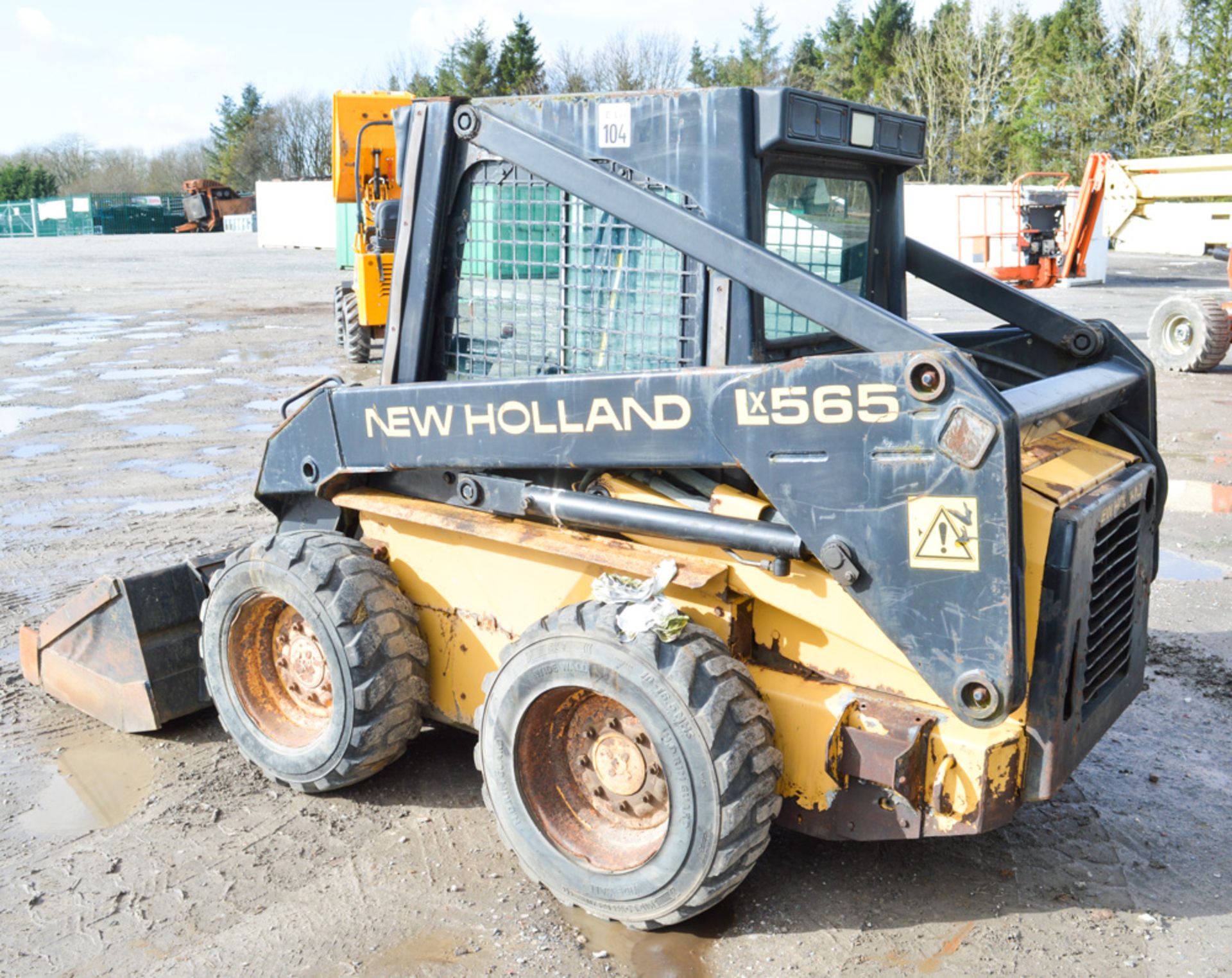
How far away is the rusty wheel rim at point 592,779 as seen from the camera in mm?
3404

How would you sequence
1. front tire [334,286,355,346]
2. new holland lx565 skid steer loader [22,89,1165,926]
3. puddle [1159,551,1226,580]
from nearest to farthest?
new holland lx565 skid steer loader [22,89,1165,926] → puddle [1159,551,1226,580] → front tire [334,286,355,346]

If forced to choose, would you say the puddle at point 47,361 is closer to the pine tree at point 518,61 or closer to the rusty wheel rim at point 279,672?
the rusty wheel rim at point 279,672

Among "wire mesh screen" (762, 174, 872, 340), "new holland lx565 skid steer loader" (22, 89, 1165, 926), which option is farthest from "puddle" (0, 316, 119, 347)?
"wire mesh screen" (762, 174, 872, 340)

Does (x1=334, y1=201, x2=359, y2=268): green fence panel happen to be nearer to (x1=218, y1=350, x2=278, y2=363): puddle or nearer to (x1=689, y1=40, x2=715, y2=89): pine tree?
(x1=218, y1=350, x2=278, y2=363): puddle

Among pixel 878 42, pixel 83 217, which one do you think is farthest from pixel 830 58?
pixel 83 217

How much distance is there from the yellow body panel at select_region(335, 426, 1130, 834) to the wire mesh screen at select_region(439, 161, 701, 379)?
44cm

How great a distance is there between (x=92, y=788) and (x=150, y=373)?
10.5 meters

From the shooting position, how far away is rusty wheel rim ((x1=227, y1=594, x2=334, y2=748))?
4.27 meters

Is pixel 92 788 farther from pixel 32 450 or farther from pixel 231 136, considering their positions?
pixel 231 136

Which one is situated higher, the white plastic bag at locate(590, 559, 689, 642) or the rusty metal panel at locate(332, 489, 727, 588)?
the rusty metal panel at locate(332, 489, 727, 588)

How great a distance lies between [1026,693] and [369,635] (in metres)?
2.05

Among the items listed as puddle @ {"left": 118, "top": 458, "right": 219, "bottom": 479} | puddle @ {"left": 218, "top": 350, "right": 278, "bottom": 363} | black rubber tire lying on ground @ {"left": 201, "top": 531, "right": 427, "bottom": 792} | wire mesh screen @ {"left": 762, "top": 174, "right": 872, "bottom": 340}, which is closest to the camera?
wire mesh screen @ {"left": 762, "top": 174, "right": 872, "bottom": 340}

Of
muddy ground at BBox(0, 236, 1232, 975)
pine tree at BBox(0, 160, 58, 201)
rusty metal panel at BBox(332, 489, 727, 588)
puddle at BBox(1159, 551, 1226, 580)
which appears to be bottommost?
muddy ground at BBox(0, 236, 1232, 975)

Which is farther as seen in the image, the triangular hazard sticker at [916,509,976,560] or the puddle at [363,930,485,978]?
the puddle at [363,930,485,978]
